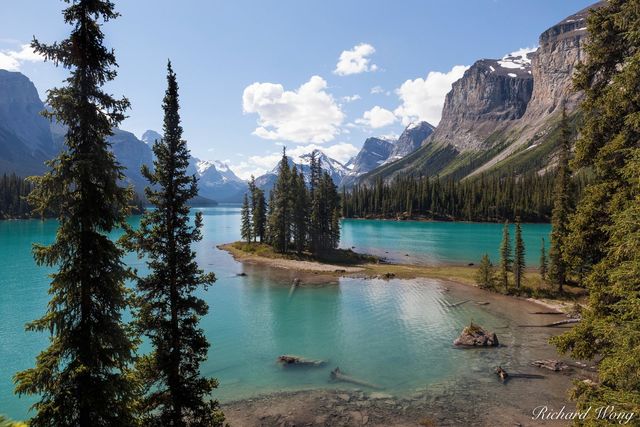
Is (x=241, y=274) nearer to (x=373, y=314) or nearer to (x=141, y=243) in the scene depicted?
(x=373, y=314)

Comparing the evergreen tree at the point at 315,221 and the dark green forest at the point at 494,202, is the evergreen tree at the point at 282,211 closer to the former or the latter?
the evergreen tree at the point at 315,221

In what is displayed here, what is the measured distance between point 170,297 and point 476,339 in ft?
97.2

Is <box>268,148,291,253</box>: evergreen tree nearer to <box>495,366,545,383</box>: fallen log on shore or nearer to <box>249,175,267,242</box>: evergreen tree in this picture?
<box>249,175,267,242</box>: evergreen tree

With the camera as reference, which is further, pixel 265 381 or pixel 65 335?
pixel 265 381

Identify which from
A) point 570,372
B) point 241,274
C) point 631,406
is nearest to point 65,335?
point 631,406

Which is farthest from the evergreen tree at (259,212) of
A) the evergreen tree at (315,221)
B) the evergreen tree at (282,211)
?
the evergreen tree at (315,221)

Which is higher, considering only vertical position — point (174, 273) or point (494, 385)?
point (174, 273)

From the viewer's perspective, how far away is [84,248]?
13.2 metres

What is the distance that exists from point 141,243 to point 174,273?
199 centimetres

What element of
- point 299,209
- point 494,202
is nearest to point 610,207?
point 299,209

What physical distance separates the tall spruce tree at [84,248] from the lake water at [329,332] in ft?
52.2

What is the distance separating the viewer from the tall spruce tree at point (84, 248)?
12523mm

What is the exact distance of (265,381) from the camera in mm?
29078

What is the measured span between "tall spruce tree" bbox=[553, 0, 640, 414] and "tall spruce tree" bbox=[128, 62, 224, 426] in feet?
50.1
